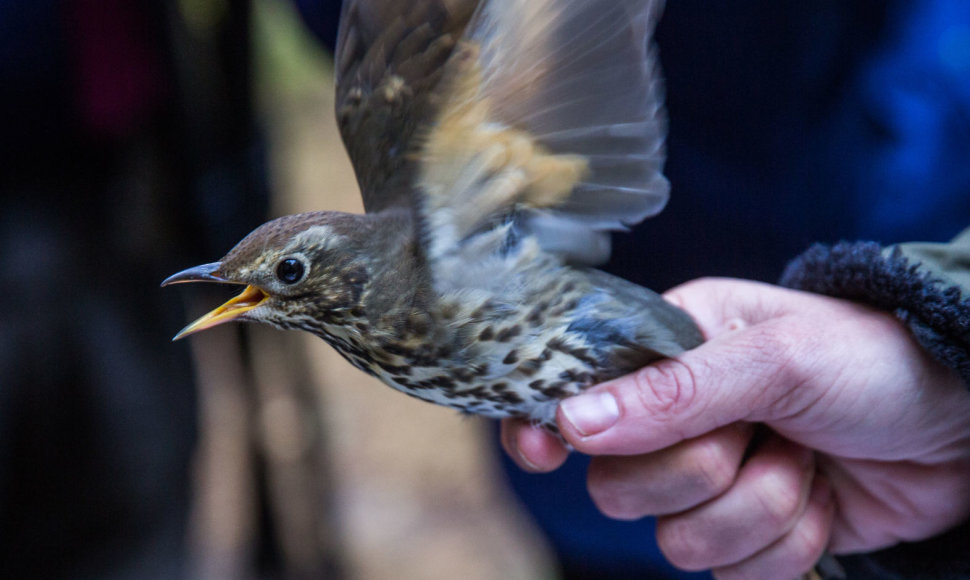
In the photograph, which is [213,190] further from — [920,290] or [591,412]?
[920,290]

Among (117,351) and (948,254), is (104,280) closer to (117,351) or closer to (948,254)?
(117,351)

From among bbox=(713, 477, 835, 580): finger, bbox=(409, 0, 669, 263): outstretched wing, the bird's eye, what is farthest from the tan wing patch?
bbox=(713, 477, 835, 580): finger

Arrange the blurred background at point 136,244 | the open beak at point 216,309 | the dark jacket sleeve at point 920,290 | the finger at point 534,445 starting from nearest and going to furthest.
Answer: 1. the open beak at point 216,309
2. the dark jacket sleeve at point 920,290
3. the finger at point 534,445
4. the blurred background at point 136,244

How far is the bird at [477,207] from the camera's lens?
2.60ft

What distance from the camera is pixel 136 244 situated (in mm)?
1540

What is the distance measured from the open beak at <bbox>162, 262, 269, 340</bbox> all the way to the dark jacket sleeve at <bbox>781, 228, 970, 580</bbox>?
741 millimetres

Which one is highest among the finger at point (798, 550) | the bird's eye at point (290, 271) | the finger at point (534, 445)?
the bird's eye at point (290, 271)

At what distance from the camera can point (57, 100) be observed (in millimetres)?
1379

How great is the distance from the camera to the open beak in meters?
0.76

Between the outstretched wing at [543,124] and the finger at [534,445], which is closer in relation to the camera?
the outstretched wing at [543,124]

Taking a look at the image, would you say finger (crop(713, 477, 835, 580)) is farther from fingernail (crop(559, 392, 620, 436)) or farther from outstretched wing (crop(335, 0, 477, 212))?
outstretched wing (crop(335, 0, 477, 212))

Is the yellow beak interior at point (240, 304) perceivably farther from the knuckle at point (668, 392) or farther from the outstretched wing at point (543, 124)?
the knuckle at point (668, 392)

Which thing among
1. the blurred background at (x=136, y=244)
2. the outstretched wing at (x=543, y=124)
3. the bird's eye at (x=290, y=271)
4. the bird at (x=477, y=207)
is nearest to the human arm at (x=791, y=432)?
the bird at (x=477, y=207)

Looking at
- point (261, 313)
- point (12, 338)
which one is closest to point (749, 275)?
point (261, 313)
